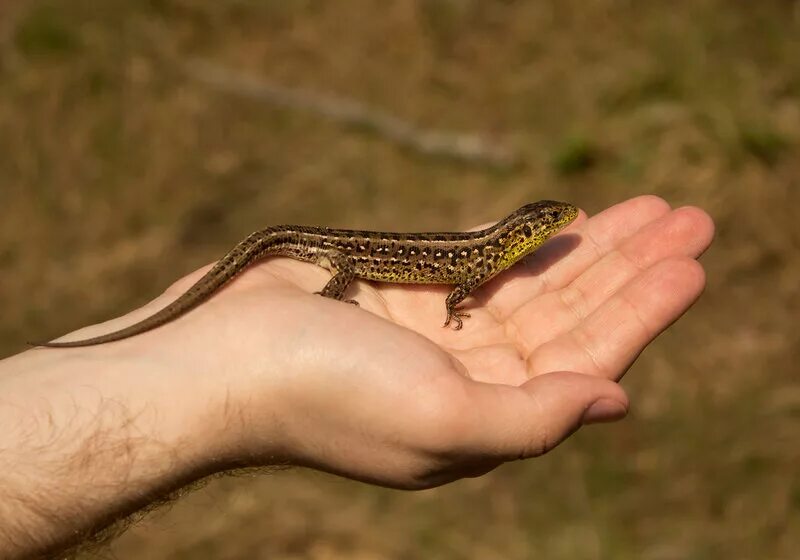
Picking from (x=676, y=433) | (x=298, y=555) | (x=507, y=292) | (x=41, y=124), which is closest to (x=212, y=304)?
(x=507, y=292)

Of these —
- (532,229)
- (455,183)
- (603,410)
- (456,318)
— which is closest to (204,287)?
(456,318)

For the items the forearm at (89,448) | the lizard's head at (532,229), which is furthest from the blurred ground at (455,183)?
the lizard's head at (532,229)

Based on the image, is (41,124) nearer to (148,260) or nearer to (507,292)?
(148,260)

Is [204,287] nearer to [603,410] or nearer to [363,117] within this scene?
[603,410]

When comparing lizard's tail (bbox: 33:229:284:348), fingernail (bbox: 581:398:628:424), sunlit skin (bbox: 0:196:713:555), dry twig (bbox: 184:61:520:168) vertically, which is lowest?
fingernail (bbox: 581:398:628:424)

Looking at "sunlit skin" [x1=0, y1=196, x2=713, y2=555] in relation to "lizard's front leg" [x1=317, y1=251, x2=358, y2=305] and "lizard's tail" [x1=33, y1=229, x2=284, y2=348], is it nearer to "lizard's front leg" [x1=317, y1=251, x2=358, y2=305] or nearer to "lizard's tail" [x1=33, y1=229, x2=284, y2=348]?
"lizard's tail" [x1=33, y1=229, x2=284, y2=348]

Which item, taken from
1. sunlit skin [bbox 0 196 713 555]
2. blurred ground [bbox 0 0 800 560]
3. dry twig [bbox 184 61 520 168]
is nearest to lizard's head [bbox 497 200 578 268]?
sunlit skin [bbox 0 196 713 555]
